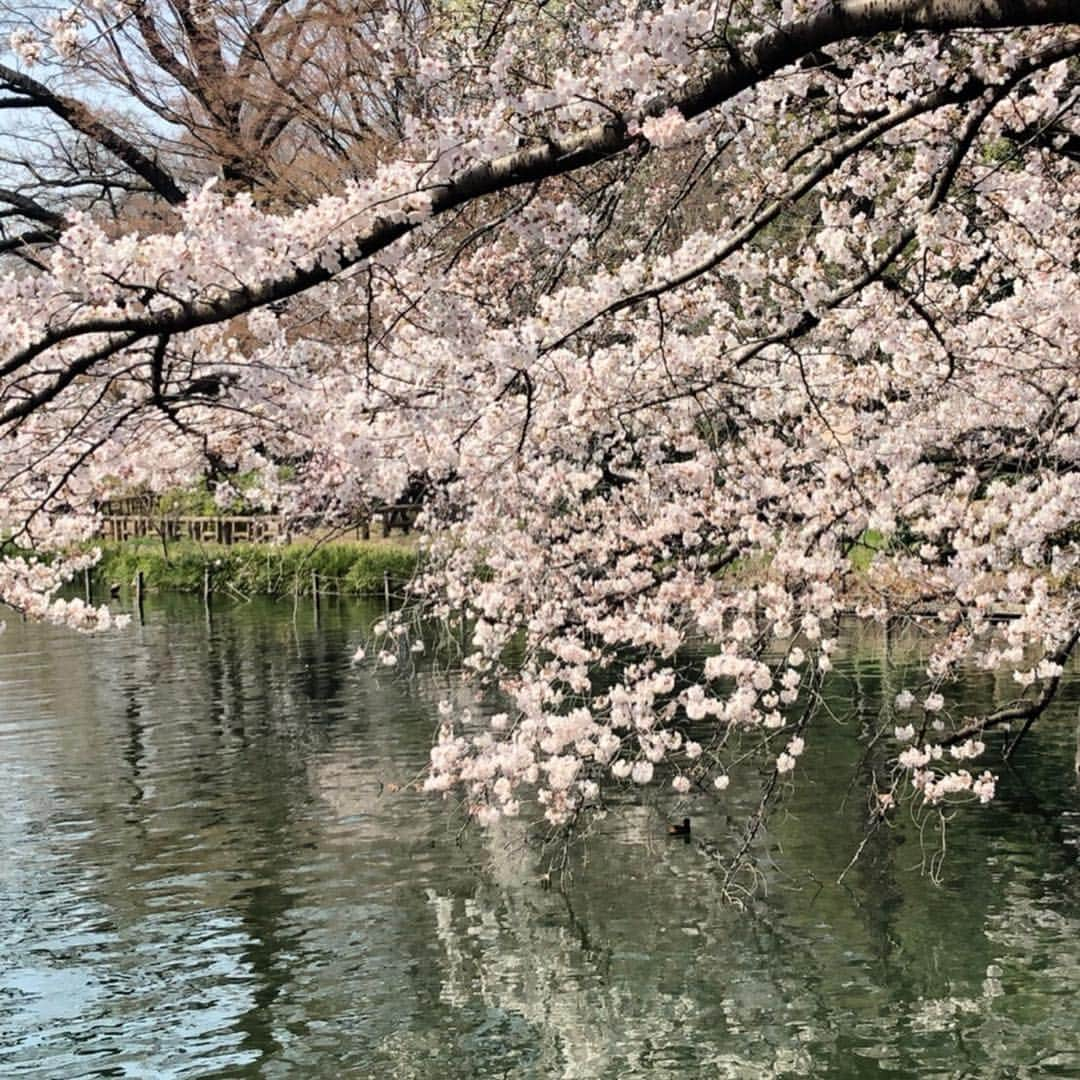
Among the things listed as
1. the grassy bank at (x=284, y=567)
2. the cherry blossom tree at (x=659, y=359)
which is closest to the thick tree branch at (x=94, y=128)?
the grassy bank at (x=284, y=567)

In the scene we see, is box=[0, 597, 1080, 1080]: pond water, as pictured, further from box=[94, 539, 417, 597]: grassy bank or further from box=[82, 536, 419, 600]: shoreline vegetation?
box=[94, 539, 417, 597]: grassy bank

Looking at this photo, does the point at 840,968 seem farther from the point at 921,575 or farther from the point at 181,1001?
the point at 181,1001

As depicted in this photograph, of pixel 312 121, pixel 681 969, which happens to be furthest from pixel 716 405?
pixel 312 121

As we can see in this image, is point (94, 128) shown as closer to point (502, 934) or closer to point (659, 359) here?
point (502, 934)

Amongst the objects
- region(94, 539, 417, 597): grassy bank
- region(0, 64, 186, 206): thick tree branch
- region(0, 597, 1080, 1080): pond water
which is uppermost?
region(0, 64, 186, 206): thick tree branch

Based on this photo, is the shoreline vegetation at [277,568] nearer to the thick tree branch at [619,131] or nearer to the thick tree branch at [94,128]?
the thick tree branch at [94,128]

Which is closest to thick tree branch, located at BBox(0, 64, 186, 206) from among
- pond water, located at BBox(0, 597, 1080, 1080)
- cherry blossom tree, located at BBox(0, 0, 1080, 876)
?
pond water, located at BBox(0, 597, 1080, 1080)

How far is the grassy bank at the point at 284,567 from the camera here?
3127 centimetres

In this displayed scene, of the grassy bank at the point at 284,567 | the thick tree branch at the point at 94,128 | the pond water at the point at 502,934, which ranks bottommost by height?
the pond water at the point at 502,934

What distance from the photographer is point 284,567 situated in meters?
32.8

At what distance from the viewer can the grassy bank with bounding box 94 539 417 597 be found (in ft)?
103

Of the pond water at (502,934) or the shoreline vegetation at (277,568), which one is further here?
the shoreline vegetation at (277,568)

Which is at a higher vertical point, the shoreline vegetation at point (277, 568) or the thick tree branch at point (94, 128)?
the thick tree branch at point (94, 128)

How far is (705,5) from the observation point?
14.7 feet
